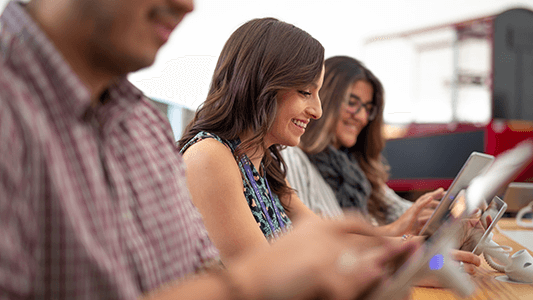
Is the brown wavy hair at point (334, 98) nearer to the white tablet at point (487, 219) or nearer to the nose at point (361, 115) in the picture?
the nose at point (361, 115)

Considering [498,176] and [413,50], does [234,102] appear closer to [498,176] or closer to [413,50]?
[498,176]

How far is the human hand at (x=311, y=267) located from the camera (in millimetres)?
373

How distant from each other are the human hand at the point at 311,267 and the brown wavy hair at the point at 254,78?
59 cm

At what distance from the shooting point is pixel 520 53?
3.32m

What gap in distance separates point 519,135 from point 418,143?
2.05 ft

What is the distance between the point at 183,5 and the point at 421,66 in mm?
4846

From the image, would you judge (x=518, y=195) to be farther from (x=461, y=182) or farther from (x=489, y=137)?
(x=461, y=182)

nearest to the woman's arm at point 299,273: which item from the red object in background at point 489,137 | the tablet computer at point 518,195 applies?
the tablet computer at point 518,195

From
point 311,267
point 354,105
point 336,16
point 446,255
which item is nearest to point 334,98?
point 354,105

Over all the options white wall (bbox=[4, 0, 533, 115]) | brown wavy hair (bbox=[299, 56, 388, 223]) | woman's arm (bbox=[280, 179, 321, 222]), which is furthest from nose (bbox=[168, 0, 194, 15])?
white wall (bbox=[4, 0, 533, 115])

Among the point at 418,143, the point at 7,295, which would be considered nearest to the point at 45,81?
the point at 7,295

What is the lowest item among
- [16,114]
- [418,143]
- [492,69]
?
[418,143]

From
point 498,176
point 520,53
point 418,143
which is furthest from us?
point 520,53

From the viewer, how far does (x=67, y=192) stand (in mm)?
363
